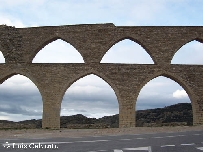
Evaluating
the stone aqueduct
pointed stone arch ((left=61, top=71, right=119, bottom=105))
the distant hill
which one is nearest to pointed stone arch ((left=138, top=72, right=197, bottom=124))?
the stone aqueduct

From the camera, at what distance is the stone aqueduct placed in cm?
2212

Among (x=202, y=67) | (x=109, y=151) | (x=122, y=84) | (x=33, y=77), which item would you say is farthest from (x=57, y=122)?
(x=109, y=151)

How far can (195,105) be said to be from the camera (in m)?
22.2

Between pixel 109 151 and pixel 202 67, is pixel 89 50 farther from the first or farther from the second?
pixel 109 151

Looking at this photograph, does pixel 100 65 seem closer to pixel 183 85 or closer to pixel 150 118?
pixel 183 85

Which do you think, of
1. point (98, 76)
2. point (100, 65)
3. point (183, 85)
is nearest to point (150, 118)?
point (183, 85)

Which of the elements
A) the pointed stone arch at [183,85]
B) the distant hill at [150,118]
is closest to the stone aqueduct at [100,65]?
the pointed stone arch at [183,85]

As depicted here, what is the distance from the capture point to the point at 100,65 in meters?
22.5

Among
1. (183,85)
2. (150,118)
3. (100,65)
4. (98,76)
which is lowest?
(150,118)

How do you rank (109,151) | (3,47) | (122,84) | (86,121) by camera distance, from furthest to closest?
(86,121) → (3,47) → (122,84) → (109,151)

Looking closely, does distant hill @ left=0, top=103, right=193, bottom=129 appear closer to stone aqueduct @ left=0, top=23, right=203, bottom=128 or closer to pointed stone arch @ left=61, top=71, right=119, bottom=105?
stone aqueduct @ left=0, top=23, right=203, bottom=128

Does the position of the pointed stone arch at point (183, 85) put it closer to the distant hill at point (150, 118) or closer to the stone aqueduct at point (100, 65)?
the stone aqueduct at point (100, 65)

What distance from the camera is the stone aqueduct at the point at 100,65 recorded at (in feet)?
72.6

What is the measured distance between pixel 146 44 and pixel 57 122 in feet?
25.7
